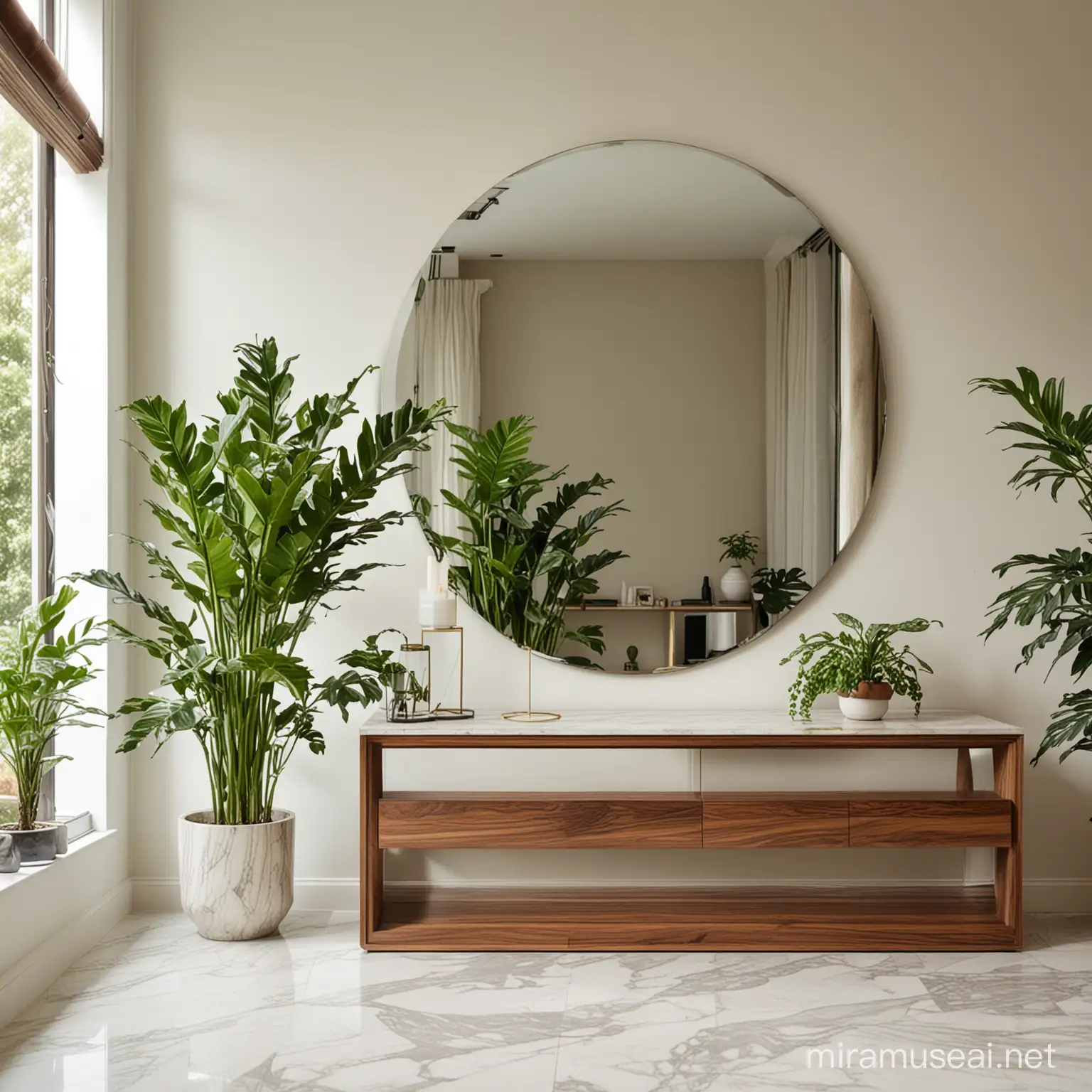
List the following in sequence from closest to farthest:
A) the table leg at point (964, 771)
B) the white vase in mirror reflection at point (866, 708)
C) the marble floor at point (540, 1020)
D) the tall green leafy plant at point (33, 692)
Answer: the marble floor at point (540, 1020)
the tall green leafy plant at point (33, 692)
the white vase in mirror reflection at point (866, 708)
the table leg at point (964, 771)

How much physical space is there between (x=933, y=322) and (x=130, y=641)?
2.57 meters

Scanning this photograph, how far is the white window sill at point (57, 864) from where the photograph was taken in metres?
2.69

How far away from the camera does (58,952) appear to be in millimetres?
2877

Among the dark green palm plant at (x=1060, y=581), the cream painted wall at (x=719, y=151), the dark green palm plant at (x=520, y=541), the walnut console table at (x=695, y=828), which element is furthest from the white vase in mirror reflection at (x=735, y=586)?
the dark green palm plant at (x=1060, y=581)

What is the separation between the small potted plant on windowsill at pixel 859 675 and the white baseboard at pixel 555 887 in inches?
23.6

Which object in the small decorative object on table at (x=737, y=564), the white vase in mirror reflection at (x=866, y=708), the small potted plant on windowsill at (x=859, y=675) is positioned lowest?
the white vase in mirror reflection at (x=866, y=708)

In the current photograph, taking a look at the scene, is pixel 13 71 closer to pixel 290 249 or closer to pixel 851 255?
pixel 290 249

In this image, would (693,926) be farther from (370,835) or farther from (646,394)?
(646,394)

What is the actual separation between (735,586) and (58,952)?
2.15m

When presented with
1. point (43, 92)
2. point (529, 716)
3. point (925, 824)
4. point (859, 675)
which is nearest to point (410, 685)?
point (529, 716)

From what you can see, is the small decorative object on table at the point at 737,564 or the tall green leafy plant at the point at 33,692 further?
the small decorative object on table at the point at 737,564

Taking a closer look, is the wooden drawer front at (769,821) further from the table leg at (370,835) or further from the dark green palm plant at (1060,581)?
the table leg at (370,835)

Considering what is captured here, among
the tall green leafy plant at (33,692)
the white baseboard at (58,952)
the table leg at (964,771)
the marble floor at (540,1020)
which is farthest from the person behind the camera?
the table leg at (964,771)

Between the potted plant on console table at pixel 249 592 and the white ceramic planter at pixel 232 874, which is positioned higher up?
the potted plant on console table at pixel 249 592
